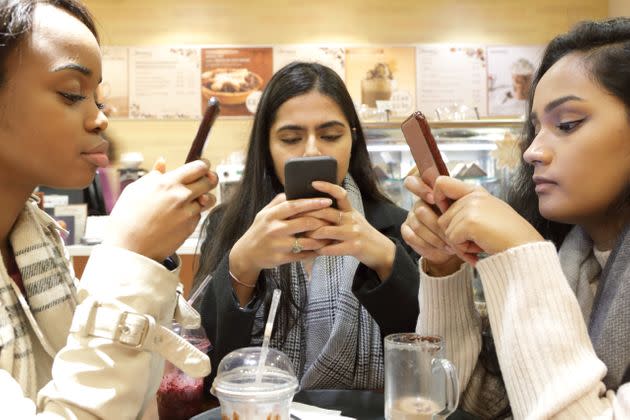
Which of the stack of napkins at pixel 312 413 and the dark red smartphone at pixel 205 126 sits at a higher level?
the dark red smartphone at pixel 205 126

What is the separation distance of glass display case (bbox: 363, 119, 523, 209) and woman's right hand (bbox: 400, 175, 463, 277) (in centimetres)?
232

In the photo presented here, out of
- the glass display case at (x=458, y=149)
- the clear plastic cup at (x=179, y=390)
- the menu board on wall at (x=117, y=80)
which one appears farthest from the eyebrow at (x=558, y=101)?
the menu board on wall at (x=117, y=80)

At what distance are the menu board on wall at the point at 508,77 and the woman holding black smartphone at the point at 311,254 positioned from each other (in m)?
3.48

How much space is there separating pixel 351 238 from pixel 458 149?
2658 millimetres

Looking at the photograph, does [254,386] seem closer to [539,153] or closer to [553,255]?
[553,255]

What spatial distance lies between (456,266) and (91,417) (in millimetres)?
747

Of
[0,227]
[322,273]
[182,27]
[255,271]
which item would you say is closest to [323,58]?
[182,27]

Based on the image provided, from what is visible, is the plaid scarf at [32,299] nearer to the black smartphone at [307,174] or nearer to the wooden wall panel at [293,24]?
the black smartphone at [307,174]

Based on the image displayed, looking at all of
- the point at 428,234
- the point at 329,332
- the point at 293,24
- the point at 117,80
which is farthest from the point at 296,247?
the point at 117,80

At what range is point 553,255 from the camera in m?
0.85

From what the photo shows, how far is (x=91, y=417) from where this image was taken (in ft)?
2.47

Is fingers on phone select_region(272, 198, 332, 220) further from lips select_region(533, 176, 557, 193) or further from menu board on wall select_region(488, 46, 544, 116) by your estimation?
menu board on wall select_region(488, 46, 544, 116)

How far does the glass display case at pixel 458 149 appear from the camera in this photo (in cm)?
356

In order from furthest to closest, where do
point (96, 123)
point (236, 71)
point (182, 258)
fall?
1. point (236, 71)
2. point (182, 258)
3. point (96, 123)
